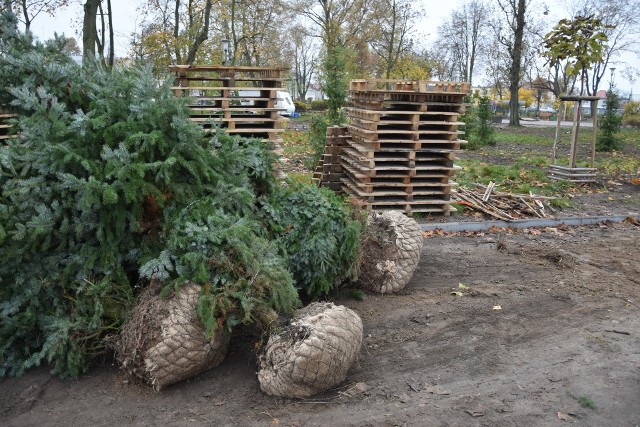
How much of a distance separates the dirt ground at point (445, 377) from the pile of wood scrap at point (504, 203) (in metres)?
3.40

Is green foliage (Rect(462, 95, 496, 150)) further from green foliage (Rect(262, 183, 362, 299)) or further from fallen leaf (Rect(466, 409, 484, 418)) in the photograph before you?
fallen leaf (Rect(466, 409, 484, 418))

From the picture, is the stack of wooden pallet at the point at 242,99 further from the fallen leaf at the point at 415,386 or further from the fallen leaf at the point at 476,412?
the fallen leaf at the point at 476,412

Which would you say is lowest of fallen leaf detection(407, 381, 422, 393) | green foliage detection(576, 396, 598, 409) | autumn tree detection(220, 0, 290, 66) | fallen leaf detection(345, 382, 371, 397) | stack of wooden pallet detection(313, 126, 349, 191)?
fallen leaf detection(345, 382, 371, 397)

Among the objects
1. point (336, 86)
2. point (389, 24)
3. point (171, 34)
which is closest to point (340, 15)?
point (389, 24)

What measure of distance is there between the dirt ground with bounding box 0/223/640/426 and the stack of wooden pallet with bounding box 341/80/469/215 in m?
3.44

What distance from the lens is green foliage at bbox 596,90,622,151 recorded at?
19.3 metres

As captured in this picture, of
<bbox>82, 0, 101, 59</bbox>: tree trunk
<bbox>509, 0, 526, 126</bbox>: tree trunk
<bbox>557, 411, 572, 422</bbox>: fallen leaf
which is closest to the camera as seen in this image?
<bbox>557, 411, 572, 422</bbox>: fallen leaf

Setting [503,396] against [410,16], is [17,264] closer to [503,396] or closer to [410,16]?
[503,396]

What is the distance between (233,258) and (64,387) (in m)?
1.65

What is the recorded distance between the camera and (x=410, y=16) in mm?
41875

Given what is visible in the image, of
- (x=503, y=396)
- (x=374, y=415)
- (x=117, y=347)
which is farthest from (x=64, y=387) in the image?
(x=503, y=396)

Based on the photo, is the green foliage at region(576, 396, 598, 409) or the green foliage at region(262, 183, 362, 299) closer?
the green foliage at region(576, 396, 598, 409)

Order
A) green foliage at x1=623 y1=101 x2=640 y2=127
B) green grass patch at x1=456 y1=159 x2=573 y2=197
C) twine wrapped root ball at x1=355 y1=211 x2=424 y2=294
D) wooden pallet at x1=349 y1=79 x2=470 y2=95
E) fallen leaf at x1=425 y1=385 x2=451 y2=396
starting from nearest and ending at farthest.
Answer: fallen leaf at x1=425 y1=385 x2=451 y2=396
twine wrapped root ball at x1=355 y1=211 x2=424 y2=294
wooden pallet at x1=349 y1=79 x2=470 y2=95
green grass patch at x1=456 y1=159 x2=573 y2=197
green foliage at x1=623 y1=101 x2=640 y2=127

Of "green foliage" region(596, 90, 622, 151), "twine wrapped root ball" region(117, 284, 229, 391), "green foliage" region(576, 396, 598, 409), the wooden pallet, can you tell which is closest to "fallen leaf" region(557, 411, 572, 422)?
"green foliage" region(576, 396, 598, 409)
